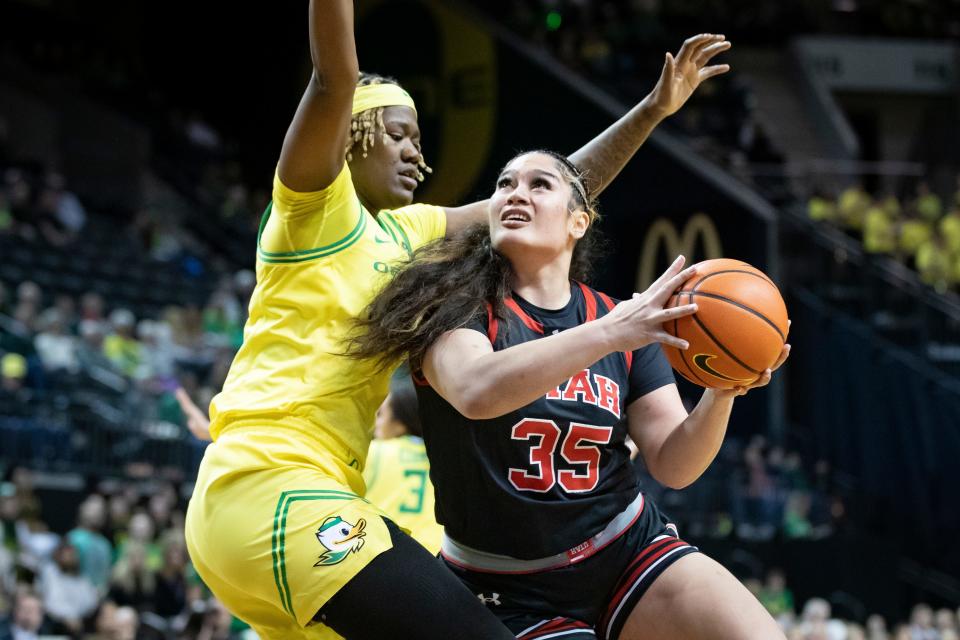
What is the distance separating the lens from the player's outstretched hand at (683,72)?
425 centimetres

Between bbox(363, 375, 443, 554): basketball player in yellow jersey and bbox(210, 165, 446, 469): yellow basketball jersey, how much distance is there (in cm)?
143

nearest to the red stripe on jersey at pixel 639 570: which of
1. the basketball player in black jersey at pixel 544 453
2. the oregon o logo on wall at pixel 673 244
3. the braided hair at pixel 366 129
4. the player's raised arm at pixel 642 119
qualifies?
the basketball player in black jersey at pixel 544 453

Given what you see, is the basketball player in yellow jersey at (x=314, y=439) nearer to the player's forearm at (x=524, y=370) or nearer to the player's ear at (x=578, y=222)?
the player's forearm at (x=524, y=370)

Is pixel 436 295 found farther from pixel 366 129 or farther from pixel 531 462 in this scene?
pixel 366 129

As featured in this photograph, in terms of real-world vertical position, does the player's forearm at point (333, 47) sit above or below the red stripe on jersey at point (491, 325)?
above

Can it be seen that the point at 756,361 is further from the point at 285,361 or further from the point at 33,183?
the point at 33,183

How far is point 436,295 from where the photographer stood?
3486 mm

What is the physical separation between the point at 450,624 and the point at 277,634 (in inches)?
23.0

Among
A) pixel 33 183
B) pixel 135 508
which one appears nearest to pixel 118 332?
pixel 135 508

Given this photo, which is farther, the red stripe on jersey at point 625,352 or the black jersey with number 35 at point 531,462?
the red stripe on jersey at point 625,352

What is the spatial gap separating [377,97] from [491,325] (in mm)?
881

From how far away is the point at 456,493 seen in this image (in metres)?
3.55

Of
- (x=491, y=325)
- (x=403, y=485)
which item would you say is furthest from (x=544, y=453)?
(x=403, y=485)

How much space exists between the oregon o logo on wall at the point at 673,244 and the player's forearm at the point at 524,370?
45.8ft
